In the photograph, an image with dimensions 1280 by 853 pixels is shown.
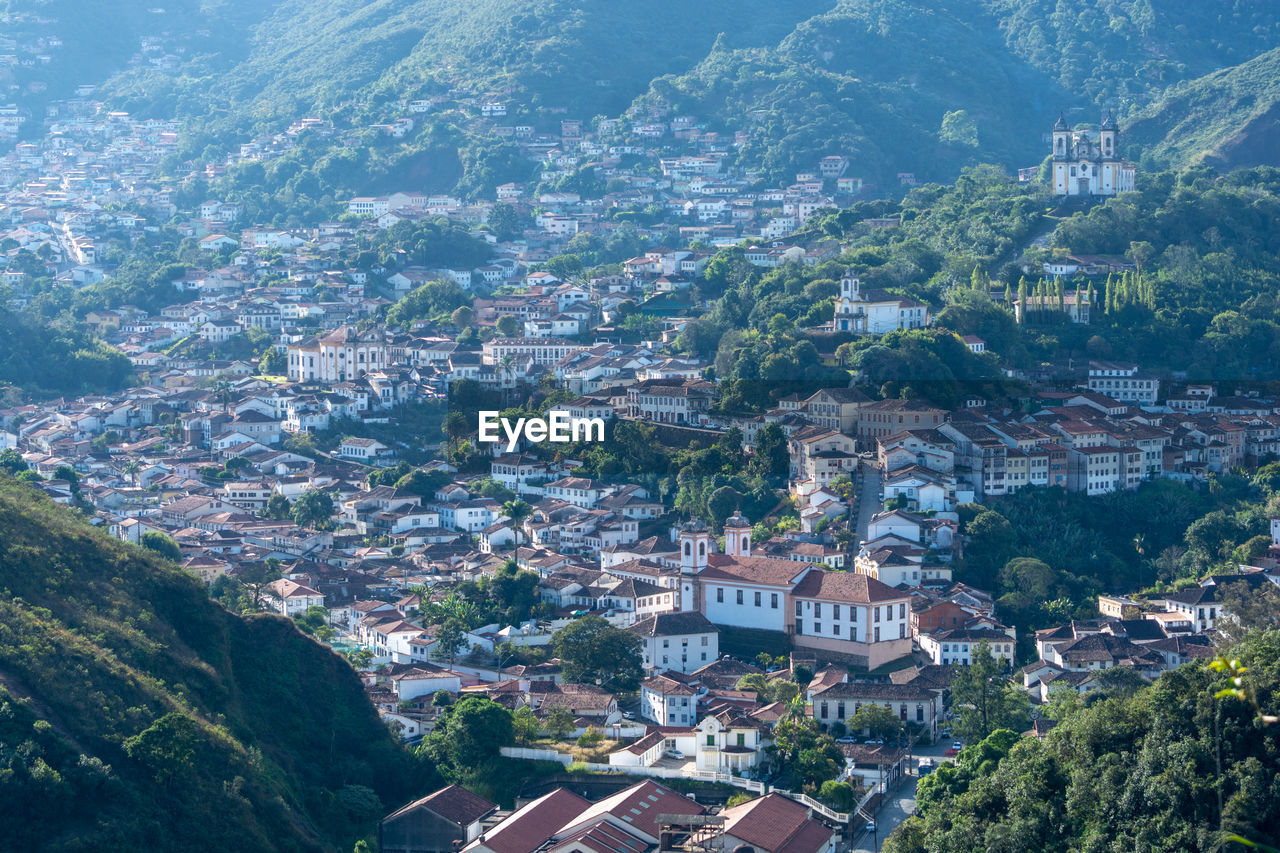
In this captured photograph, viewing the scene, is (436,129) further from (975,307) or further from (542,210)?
(975,307)

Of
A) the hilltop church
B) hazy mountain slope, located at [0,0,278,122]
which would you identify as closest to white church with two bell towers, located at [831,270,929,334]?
the hilltop church

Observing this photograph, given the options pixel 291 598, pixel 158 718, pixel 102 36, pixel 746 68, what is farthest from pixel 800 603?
pixel 102 36

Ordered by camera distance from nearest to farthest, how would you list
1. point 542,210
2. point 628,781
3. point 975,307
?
point 628,781, point 975,307, point 542,210

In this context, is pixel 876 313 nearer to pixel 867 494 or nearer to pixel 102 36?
pixel 867 494

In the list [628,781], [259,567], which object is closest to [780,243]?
[259,567]

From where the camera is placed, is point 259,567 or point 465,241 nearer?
point 259,567
